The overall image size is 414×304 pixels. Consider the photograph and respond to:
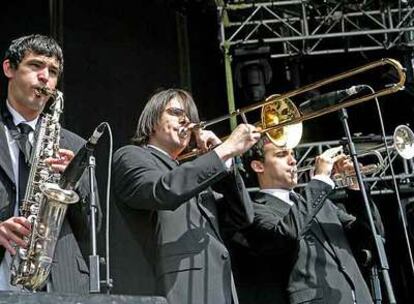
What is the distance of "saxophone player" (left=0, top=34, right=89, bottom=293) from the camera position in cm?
343

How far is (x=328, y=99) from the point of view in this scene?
14.0 feet

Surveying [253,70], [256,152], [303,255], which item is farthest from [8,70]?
[253,70]

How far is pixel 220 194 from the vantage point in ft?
13.7

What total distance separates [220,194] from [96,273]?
1.26 m

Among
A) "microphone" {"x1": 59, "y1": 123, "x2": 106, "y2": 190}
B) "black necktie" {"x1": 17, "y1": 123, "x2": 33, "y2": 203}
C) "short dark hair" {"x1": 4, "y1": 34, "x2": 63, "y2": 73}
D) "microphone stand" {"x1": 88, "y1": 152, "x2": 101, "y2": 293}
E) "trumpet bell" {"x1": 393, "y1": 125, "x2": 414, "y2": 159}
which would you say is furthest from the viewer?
"trumpet bell" {"x1": 393, "y1": 125, "x2": 414, "y2": 159}

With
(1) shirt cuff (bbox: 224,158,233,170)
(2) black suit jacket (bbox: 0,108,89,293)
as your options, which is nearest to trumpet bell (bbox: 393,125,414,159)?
(1) shirt cuff (bbox: 224,158,233,170)

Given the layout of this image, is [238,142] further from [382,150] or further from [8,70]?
[382,150]

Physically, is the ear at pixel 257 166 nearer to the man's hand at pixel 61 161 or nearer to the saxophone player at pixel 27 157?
the saxophone player at pixel 27 157

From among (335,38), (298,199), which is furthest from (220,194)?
(335,38)

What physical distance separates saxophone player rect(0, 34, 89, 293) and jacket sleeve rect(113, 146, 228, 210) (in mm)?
291

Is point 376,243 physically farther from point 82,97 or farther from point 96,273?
point 82,97

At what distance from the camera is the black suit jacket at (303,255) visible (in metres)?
4.25

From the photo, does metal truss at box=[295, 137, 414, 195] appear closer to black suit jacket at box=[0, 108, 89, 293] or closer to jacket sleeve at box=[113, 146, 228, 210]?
jacket sleeve at box=[113, 146, 228, 210]

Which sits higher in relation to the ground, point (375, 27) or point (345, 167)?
point (375, 27)
